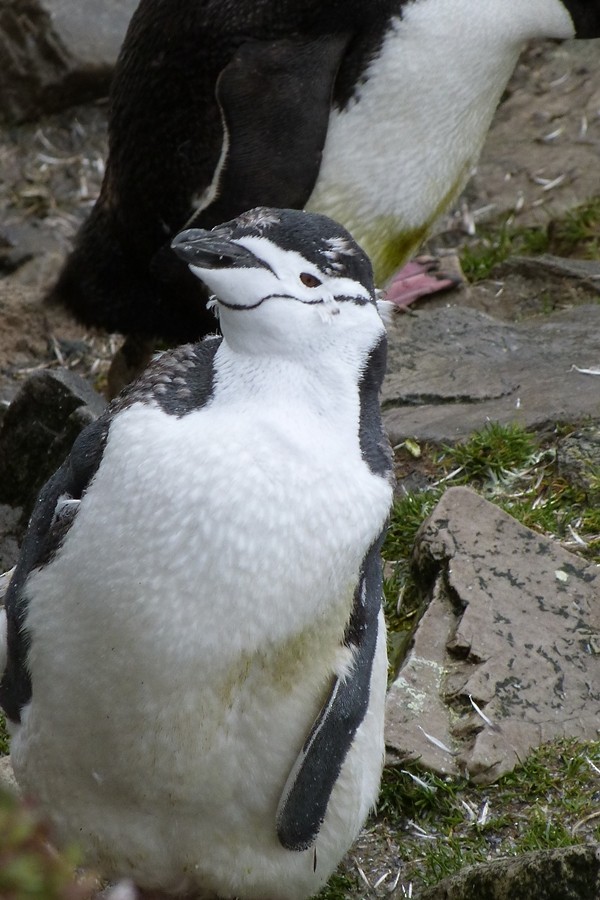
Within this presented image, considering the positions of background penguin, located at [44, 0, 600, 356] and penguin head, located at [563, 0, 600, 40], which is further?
penguin head, located at [563, 0, 600, 40]

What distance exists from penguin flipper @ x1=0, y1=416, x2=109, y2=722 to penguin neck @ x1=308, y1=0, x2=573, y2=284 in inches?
71.5

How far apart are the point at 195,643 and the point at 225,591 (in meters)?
0.11

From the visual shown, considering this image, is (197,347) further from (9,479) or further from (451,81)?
(451,81)

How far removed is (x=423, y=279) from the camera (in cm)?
510

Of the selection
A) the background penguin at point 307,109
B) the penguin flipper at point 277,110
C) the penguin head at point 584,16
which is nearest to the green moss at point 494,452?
the background penguin at point 307,109

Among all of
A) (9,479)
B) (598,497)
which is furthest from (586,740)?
(9,479)

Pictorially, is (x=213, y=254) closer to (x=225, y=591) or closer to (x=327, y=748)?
(x=225, y=591)

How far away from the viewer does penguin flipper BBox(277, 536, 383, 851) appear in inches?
91.0

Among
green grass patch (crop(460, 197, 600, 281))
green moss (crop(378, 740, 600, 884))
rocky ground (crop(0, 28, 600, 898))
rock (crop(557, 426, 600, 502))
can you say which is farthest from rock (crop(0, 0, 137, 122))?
green moss (crop(378, 740, 600, 884))

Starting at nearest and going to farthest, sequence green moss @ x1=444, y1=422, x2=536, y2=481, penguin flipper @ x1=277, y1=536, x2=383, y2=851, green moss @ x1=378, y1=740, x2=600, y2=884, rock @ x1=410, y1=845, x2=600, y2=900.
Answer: rock @ x1=410, y1=845, x2=600, y2=900 < penguin flipper @ x1=277, y1=536, x2=383, y2=851 < green moss @ x1=378, y1=740, x2=600, y2=884 < green moss @ x1=444, y1=422, x2=536, y2=481

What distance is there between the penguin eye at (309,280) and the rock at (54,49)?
4.68 metres

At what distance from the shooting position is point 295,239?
87.3 inches

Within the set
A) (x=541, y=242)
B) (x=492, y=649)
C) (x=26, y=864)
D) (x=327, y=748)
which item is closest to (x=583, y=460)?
(x=492, y=649)

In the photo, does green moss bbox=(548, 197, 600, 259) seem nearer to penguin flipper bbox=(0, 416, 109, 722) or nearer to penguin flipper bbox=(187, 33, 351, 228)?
penguin flipper bbox=(187, 33, 351, 228)
